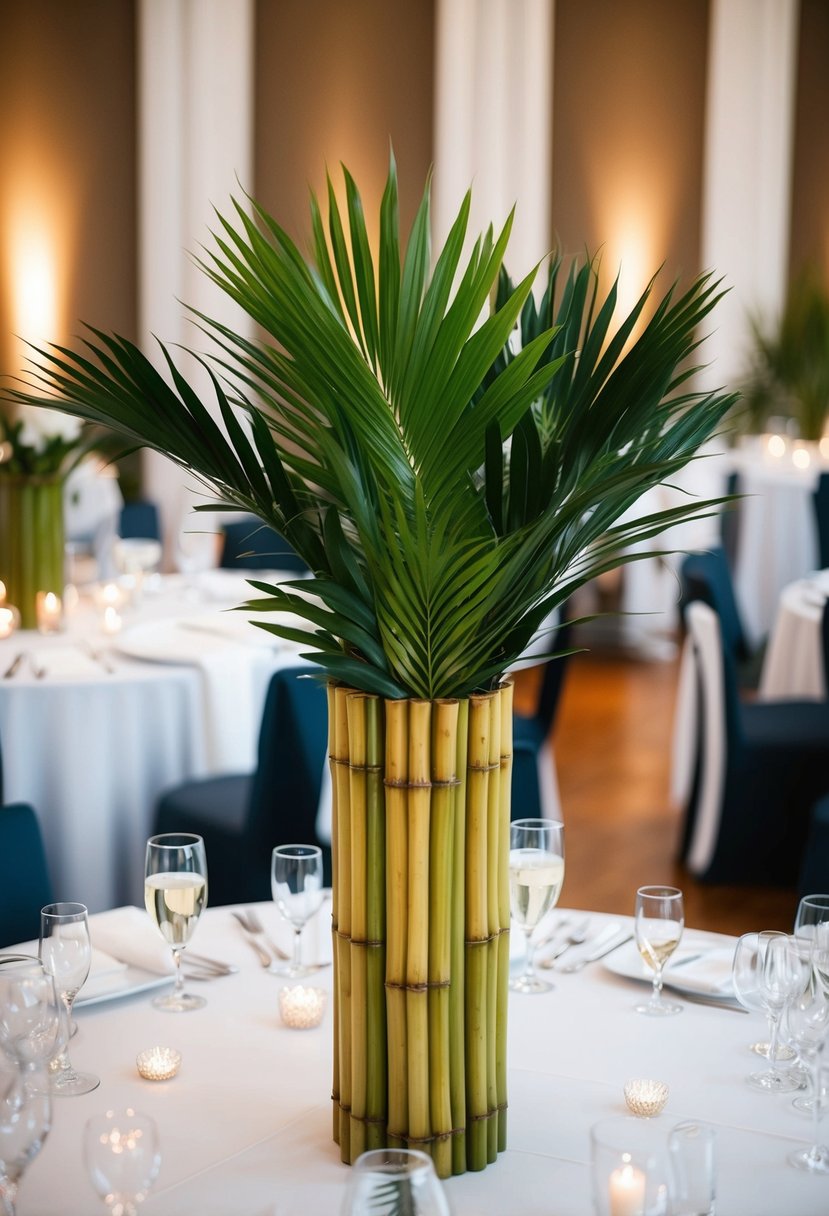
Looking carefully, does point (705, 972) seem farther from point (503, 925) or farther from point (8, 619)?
point (8, 619)

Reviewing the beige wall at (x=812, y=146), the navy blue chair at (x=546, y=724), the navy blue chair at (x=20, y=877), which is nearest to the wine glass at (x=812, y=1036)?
the navy blue chair at (x=20, y=877)

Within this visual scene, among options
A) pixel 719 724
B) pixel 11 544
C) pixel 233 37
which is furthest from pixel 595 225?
pixel 11 544

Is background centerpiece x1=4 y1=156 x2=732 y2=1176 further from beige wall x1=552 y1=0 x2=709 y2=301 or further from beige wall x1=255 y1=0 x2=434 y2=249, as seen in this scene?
beige wall x1=552 y1=0 x2=709 y2=301

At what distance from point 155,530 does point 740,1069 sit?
5.89m

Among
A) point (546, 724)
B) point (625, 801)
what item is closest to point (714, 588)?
point (546, 724)

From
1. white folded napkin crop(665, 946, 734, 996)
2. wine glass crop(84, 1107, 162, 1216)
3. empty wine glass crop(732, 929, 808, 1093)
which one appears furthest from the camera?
white folded napkin crop(665, 946, 734, 996)

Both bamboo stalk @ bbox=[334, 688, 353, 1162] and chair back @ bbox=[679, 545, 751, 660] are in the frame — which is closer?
bamboo stalk @ bbox=[334, 688, 353, 1162]

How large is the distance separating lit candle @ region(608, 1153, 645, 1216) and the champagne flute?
669mm

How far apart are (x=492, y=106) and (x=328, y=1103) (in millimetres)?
8318

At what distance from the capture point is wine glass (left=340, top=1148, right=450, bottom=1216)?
0.96 m

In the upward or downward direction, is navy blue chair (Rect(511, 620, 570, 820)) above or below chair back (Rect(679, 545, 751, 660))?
below

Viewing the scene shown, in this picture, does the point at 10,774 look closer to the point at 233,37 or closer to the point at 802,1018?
the point at 802,1018

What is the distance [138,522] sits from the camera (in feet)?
23.2

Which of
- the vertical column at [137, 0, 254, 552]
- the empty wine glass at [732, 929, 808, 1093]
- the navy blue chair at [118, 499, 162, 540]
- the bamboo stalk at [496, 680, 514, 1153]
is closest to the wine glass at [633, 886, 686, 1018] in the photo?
the empty wine glass at [732, 929, 808, 1093]
